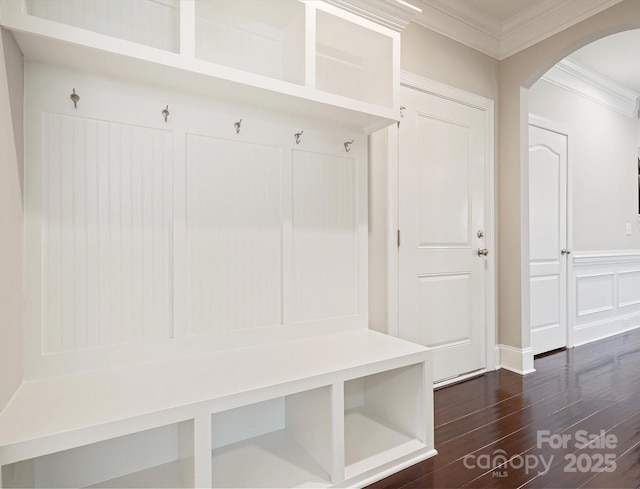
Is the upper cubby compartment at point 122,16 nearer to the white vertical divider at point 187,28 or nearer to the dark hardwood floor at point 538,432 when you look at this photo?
the white vertical divider at point 187,28

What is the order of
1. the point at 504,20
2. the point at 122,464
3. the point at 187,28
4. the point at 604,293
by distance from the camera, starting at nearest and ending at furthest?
the point at 187,28 < the point at 122,464 < the point at 504,20 < the point at 604,293

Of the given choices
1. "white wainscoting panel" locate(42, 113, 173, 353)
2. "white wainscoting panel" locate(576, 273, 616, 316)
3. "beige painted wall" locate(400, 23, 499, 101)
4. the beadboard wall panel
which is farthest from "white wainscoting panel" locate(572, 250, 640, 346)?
"white wainscoting panel" locate(42, 113, 173, 353)

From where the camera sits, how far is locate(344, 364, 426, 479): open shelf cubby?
156 cm

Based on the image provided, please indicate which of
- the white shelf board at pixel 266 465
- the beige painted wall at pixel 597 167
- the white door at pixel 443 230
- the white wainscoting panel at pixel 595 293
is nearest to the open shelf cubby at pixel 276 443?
the white shelf board at pixel 266 465

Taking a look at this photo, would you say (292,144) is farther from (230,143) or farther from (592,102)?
(592,102)

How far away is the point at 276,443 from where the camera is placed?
5.33ft

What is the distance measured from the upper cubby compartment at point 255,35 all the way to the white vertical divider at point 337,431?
128 centimetres

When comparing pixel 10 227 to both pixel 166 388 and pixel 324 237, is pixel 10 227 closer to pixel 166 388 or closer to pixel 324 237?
pixel 166 388

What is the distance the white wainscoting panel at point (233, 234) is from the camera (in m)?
1.56

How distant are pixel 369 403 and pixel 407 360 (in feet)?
1.83

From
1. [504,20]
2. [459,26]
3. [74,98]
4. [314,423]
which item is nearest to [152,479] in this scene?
[314,423]

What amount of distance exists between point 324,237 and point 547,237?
7.76 feet

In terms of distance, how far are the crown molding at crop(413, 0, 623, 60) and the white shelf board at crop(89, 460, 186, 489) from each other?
9.03 ft

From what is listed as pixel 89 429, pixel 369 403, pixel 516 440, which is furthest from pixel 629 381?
pixel 89 429
